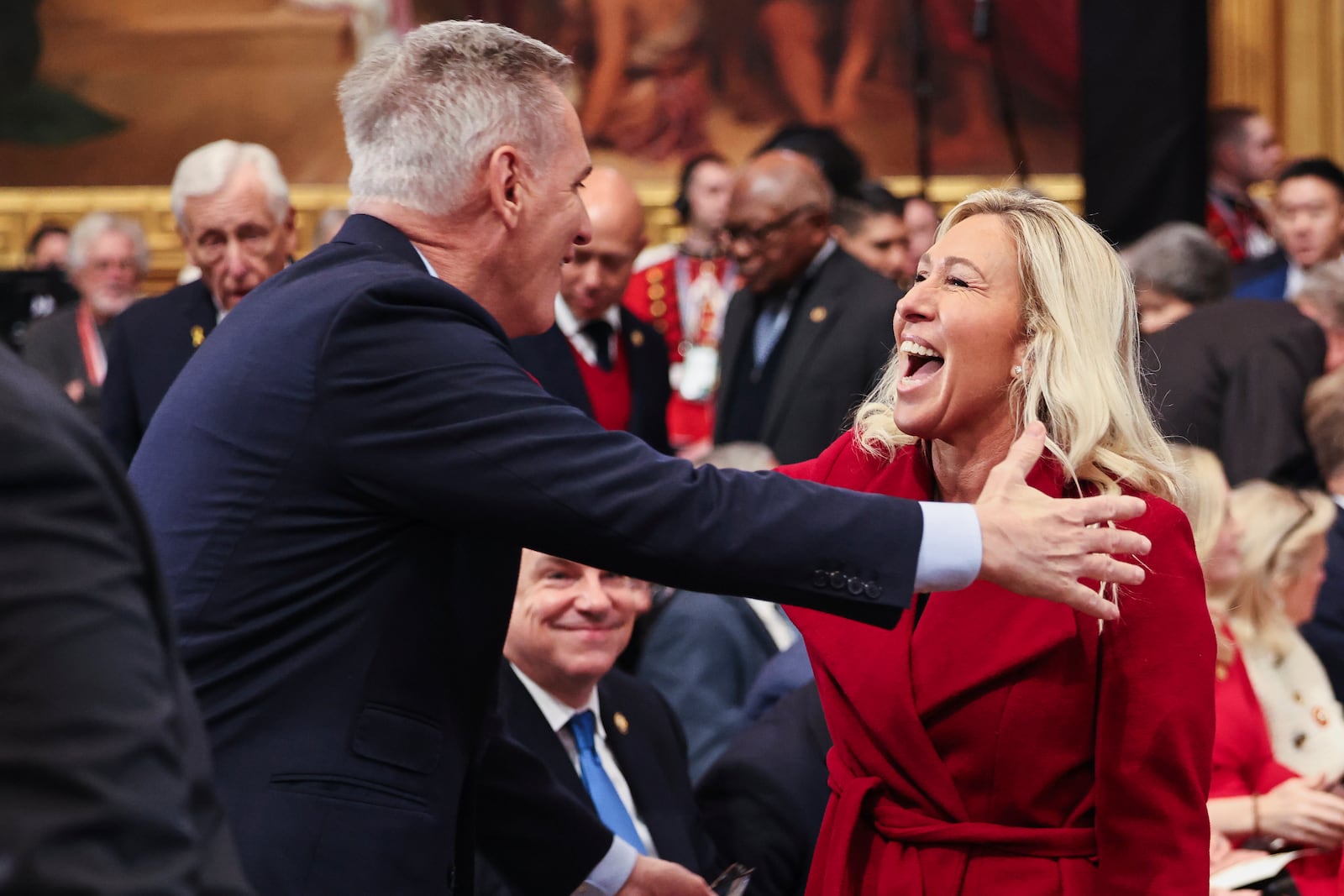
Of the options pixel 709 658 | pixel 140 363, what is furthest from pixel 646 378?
pixel 140 363

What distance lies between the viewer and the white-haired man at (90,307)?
629 centimetres

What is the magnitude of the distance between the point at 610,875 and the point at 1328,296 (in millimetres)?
4209

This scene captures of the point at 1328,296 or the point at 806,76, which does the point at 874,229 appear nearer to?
the point at 1328,296

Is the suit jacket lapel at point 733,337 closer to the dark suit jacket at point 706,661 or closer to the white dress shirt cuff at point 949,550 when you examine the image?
the dark suit jacket at point 706,661

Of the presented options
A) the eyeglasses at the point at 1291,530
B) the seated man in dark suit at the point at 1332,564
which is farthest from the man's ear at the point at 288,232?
the seated man in dark suit at the point at 1332,564

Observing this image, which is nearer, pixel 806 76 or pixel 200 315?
pixel 200 315

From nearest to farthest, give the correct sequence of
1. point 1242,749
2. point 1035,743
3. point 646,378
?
point 1035,743 → point 1242,749 → point 646,378

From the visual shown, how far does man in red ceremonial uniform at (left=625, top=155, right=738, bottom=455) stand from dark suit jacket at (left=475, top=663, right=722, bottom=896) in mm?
2949

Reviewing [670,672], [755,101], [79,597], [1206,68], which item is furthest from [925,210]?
[79,597]

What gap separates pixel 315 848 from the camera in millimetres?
1841

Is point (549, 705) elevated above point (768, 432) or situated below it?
above

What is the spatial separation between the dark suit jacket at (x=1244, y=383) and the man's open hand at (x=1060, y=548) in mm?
3411

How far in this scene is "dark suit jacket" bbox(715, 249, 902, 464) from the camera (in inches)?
193

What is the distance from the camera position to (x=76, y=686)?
105 centimetres
